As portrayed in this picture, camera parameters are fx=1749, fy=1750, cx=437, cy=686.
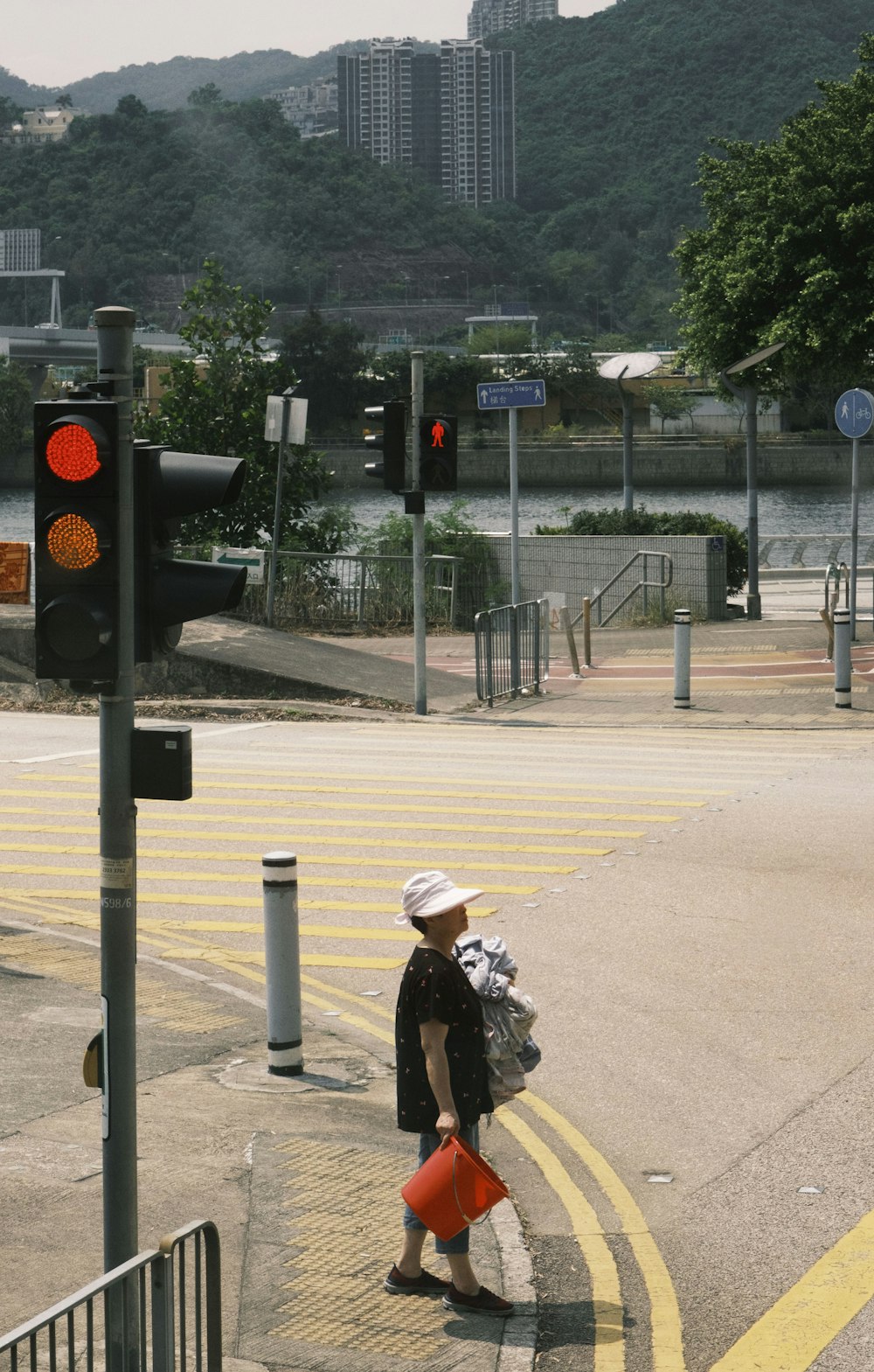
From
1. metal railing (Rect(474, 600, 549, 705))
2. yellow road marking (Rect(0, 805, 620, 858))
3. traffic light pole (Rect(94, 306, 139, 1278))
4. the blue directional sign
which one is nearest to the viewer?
traffic light pole (Rect(94, 306, 139, 1278))

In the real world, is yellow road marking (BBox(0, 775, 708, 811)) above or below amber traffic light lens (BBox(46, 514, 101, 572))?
below

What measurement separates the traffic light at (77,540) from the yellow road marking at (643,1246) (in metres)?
2.51

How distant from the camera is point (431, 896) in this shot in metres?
5.31

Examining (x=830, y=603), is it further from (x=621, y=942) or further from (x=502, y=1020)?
(x=502, y=1020)

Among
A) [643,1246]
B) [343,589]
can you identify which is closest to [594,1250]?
[643,1246]

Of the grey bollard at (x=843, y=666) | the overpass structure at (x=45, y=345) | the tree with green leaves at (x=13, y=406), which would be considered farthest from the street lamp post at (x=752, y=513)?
the tree with green leaves at (x=13, y=406)

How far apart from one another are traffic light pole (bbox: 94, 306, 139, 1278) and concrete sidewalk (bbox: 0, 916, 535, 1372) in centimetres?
67

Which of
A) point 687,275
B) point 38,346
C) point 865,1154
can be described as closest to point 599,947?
point 865,1154

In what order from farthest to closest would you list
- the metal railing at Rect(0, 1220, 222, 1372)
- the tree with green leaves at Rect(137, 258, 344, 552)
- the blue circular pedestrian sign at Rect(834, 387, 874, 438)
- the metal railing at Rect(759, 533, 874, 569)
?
the metal railing at Rect(759, 533, 874, 569), the tree with green leaves at Rect(137, 258, 344, 552), the blue circular pedestrian sign at Rect(834, 387, 874, 438), the metal railing at Rect(0, 1220, 222, 1372)

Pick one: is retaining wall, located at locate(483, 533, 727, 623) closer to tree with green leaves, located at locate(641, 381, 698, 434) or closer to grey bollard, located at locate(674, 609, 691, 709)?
grey bollard, located at locate(674, 609, 691, 709)

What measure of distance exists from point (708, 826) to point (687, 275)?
18152mm

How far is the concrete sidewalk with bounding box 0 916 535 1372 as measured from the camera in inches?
202

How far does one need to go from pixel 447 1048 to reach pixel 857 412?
57.4 feet

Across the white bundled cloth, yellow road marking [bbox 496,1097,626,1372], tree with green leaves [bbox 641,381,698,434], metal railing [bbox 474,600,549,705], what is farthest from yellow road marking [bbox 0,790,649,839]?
tree with green leaves [bbox 641,381,698,434]
